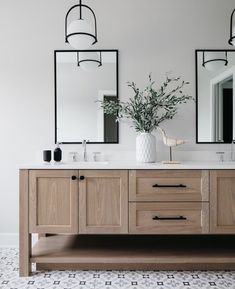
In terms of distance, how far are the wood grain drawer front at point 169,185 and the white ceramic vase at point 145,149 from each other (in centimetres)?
30

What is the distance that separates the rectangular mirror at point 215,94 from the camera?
2.50 m

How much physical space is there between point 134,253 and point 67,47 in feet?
6.23

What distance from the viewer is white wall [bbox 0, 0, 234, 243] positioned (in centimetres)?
252

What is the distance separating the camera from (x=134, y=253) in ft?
6.72

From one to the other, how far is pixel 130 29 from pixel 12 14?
112 centimetres

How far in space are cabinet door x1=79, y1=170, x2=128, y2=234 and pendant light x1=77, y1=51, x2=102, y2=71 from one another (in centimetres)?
108

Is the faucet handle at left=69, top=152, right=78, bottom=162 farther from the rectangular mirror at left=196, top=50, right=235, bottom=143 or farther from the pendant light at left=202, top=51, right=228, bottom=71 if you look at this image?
the pendant light at left=202, top=51, right=228, bottom=71

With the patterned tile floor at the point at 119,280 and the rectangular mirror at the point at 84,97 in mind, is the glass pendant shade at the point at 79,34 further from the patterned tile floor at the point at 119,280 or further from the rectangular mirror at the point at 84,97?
the patterned tile floor at the point at 119,280

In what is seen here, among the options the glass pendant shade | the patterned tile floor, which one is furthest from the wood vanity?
the glass pendant shade

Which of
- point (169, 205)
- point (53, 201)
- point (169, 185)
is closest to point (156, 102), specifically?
point (169, 185)

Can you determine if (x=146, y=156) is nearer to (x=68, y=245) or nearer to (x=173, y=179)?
(x=173, y=179)

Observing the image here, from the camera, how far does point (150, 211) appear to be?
76.7 inches

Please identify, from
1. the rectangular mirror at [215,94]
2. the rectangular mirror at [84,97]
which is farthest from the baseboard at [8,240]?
the rectangular mirror at [215,94]

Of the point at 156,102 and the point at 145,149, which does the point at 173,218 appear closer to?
the point at 145,149
